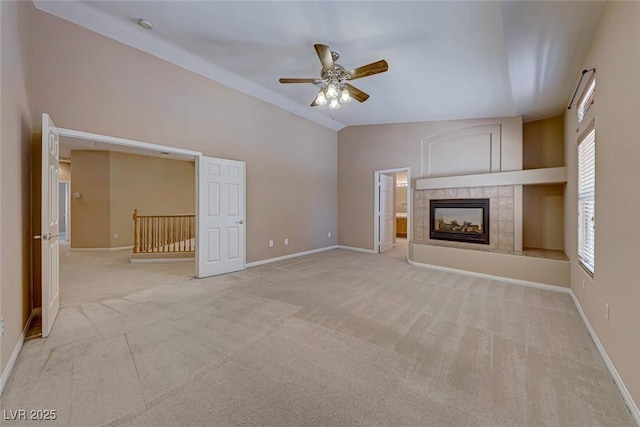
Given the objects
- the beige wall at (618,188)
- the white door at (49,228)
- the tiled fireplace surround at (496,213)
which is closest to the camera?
the beige wall at (618,188)

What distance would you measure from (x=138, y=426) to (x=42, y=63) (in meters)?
3.81

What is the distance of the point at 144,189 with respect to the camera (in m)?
→ 7.97

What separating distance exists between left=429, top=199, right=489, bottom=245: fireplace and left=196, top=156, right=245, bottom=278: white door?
3.90 m

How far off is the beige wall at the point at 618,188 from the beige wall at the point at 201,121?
4716mm

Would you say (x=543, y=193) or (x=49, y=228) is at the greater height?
(x=543, y=193)

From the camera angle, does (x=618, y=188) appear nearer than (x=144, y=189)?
Yes

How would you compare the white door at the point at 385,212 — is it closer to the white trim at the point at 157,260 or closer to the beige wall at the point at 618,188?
the beige wall at the point at 618,188

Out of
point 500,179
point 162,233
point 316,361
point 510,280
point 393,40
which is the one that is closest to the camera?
point 316,361

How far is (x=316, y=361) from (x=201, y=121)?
4.00 metres

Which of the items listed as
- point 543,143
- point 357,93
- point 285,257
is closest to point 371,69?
point 357,93

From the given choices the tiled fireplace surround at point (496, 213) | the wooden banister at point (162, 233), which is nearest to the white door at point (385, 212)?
the tiled fireplace surround at point (496, 213)

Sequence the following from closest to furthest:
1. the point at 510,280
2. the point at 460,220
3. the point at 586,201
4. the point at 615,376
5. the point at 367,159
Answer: the point at 615,376
the point at 586,201
the point at 510,280
the point at 460,220
the point at 367,159

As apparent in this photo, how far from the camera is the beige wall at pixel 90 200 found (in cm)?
720

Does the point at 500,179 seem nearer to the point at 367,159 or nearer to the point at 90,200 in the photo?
the point at 367,159
